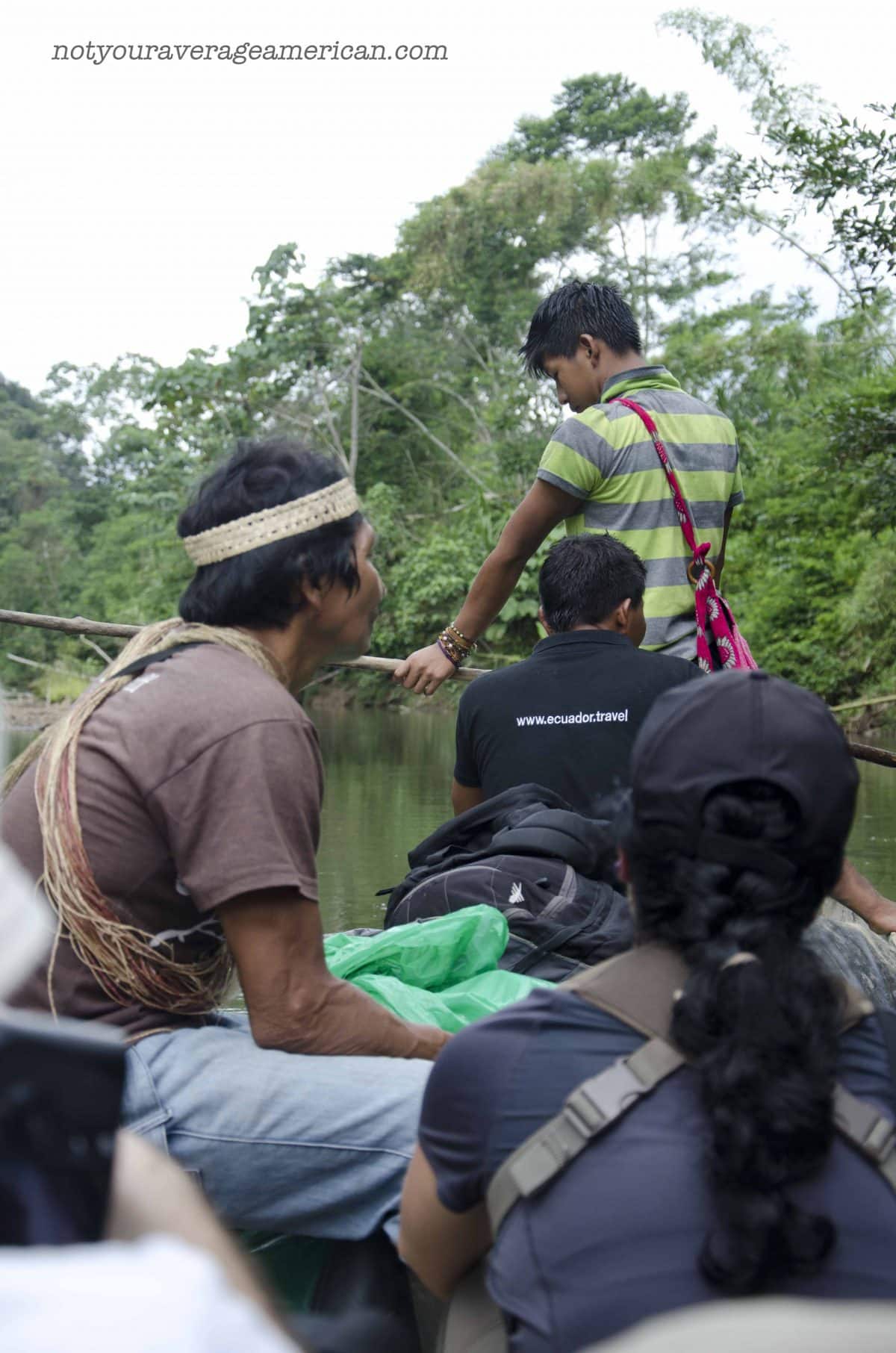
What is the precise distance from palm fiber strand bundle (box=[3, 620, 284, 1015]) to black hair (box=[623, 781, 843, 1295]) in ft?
2.67

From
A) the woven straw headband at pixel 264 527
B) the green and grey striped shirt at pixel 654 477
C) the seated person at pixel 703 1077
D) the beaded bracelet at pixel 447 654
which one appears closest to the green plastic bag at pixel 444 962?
the woven straw headband at pixel 264 527

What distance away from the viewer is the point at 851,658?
1491 centimetres

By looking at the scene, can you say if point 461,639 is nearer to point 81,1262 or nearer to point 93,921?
point 93,921

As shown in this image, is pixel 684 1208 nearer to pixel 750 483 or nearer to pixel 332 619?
pixel 332 619

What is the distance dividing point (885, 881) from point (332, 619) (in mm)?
4535

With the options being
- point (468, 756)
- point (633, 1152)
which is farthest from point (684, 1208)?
point (468, 756)

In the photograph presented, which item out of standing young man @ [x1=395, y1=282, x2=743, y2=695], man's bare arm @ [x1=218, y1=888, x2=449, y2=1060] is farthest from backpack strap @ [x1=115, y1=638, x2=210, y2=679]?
standing young man @ [x1=395, y1=282, x2=743, y2=695]

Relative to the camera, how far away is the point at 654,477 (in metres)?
3.49

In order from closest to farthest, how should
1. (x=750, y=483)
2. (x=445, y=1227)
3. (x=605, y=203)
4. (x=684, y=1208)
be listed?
(x=684, y=1208), (x=445, y=1227), (x=750, y=483), (x=605, y=203)

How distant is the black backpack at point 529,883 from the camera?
253cm

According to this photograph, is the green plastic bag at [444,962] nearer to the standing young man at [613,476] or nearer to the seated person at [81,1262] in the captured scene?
the standing young man at [613,476]

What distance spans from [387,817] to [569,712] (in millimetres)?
5219

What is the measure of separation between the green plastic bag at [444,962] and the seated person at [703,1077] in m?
0.90

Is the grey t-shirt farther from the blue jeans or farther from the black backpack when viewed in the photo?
the black backpack
